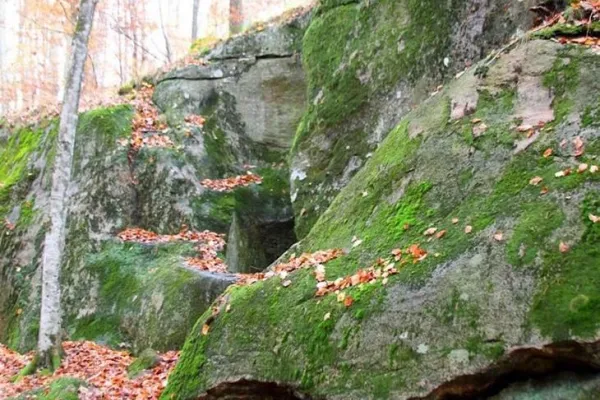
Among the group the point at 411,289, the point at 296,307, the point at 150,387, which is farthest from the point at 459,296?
the point at 150,387

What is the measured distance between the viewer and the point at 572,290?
3.72 m

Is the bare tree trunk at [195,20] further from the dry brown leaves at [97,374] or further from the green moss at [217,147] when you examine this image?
the dry brown leaves at [97,374]

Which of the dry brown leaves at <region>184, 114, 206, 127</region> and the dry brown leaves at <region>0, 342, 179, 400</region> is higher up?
the dry brown leaves at <region>184, 114, 206, 127</region>

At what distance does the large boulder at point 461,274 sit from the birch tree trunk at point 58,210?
3.81m

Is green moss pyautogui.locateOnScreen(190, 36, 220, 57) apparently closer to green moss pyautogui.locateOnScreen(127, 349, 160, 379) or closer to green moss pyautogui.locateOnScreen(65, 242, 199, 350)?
green moss pyautogui.locateOnScreen(65, 242, 199, 350)

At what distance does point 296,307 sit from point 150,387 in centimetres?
306

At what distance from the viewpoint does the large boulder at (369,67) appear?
8.19 metres

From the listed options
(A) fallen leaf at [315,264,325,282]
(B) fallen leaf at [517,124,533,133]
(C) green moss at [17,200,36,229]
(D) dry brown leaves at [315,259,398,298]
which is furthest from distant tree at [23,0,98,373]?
(B) fallen leaf at [517,124,533,133]

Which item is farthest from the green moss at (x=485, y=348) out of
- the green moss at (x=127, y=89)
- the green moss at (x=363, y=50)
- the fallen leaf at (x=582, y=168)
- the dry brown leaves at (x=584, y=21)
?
the green moss at (x=127, y=89)

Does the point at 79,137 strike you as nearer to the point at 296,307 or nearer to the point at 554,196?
the point at 296,307

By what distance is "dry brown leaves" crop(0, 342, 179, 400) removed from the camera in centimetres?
707

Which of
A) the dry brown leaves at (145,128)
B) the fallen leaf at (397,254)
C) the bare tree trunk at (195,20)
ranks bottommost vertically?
the fallen leaf at (397,254)

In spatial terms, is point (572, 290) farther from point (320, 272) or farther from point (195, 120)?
point (195, 120)

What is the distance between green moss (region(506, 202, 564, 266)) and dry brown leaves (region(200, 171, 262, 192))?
30.2 ft
